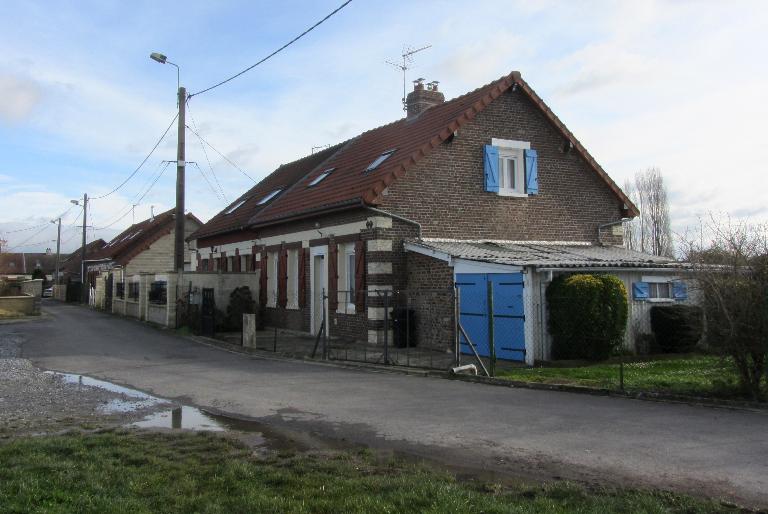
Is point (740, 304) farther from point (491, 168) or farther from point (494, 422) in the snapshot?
point (491, 168)

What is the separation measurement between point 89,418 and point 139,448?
232cm

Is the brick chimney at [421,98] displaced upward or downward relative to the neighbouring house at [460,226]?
upward

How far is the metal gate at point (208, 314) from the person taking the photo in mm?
20891

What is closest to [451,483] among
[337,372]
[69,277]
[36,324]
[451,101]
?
[337,372]

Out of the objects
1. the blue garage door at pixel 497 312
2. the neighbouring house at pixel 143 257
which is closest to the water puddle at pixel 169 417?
the blue garage door at pixel 497 312

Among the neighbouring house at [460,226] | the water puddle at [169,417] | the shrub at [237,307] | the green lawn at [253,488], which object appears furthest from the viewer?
the shrub at [237,307]

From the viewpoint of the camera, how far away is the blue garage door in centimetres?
1416

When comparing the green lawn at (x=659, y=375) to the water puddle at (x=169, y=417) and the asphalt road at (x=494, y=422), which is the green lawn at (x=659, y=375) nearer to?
the asphalt road at (x=494, y=422)

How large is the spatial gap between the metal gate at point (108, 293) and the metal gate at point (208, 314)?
1715cm

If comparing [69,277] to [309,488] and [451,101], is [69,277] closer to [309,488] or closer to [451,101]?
[451,101]

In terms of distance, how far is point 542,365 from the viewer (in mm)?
13688

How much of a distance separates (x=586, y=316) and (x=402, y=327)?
16.1 ft

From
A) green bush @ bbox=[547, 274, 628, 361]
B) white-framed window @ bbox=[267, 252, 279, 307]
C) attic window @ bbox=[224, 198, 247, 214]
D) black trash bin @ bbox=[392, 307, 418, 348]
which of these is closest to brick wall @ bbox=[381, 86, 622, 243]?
black trash bin @ bbox=[392, 307, 418, 348]

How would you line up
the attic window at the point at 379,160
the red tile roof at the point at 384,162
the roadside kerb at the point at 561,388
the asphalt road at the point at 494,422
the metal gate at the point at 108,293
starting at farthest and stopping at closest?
1. the metal gate at the point at 108,293
2. the attic window at the point at 379,160
3. the red tile roof at the point at 384,162
4. the roadside kerb at the point at 561,388
5. the asphalt road at the point at 494,422
